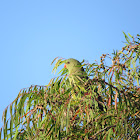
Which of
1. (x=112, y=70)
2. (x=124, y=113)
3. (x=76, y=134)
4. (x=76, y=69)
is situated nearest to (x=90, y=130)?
(x=76, y=134)

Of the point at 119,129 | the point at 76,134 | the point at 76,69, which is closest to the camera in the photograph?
the point at 119,129

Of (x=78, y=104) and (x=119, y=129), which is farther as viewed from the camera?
(x=78, y=104)

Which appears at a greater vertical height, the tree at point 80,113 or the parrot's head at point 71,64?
the parrot's head at point 71,64

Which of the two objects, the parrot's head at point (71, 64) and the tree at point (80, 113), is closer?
the tree at point (80, 113)

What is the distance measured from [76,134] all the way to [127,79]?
2.45ft

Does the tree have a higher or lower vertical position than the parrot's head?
lower

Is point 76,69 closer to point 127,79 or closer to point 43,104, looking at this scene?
point 127,79

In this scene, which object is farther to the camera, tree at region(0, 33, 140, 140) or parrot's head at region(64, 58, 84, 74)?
parrot's head at region(64, 58, 84, 74)

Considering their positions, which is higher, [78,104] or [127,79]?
[127,79]

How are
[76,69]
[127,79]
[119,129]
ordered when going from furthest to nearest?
[76,69]
[127,79]
[119,129]

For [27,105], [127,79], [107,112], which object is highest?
[127,79]

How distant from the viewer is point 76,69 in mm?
3633

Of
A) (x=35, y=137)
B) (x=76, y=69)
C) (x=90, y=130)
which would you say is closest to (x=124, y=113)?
(x=90, y=130)

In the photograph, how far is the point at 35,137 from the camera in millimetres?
2736
